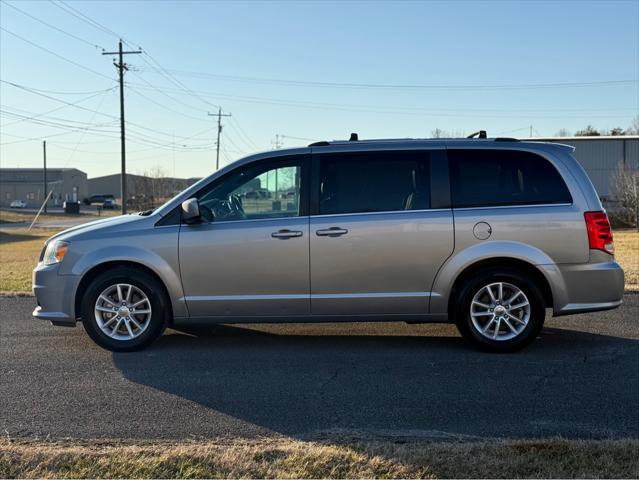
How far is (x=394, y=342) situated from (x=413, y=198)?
1537 mm

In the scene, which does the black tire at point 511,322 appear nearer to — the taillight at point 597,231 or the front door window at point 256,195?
the taillight at point 597,231

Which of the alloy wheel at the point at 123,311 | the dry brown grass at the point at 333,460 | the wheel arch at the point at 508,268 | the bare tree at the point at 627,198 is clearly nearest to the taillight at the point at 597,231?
the wheel arch at the point at 508,268

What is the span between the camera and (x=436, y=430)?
412 cm

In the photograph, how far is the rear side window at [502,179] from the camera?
19.8ft

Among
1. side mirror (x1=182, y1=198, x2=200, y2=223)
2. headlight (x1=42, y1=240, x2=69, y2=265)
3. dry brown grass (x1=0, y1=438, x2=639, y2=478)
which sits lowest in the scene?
dry brown grass (x1=0, y1=438, x2=639, y2=478)

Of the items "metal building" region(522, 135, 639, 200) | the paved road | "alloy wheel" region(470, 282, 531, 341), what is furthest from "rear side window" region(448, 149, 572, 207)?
"metal building" region(522, 135, 639, 200)

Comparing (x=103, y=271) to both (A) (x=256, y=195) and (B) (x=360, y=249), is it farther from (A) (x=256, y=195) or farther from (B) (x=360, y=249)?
(B) (x=360, y=249)

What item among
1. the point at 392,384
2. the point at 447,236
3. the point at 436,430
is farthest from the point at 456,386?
the point at 447,236

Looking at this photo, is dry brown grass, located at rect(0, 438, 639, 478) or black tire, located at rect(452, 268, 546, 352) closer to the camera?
dry brown grass, located at rect(0, 438, 639, 478)

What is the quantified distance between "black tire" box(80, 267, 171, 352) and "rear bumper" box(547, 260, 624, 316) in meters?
3.73

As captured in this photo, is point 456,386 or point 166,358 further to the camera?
point 166,358

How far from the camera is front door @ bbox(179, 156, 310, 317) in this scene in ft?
19.6

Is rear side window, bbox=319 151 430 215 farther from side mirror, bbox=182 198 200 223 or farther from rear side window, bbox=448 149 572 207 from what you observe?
side mirror, bbox=182 198 200 223

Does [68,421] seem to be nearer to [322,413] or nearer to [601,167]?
[322,413]
